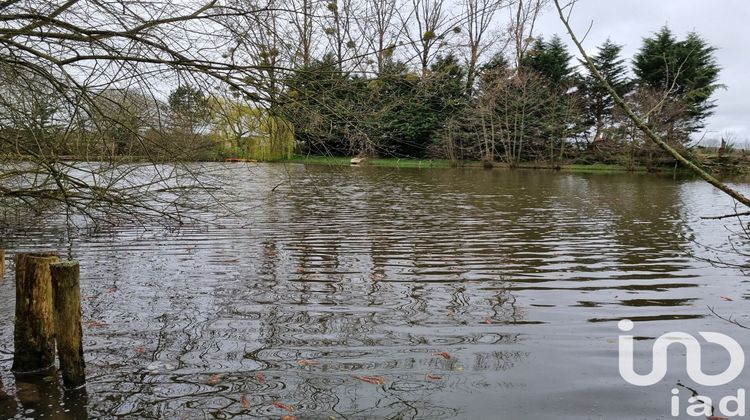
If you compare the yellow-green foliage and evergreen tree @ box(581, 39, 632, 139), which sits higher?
evergreen tree @ box(581, 39, 632, 139)

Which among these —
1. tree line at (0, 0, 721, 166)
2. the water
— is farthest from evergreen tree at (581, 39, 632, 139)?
tree line at (0, 0, 721, 166)

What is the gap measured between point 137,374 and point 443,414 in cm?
220

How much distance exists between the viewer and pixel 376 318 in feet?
18.4

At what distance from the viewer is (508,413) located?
3.79 m

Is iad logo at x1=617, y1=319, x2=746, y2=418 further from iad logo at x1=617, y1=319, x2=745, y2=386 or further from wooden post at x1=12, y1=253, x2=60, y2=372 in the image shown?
wooden post at x1=12, y1=253, x2=60, y2=372

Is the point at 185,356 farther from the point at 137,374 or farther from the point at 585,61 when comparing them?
the point at 585,61

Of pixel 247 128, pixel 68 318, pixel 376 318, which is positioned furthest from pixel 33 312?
pixel 376 318

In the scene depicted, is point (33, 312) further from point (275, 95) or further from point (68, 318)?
point (275, 95)

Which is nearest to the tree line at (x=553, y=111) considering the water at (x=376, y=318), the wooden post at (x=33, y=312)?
the water at (x=376, y=318)

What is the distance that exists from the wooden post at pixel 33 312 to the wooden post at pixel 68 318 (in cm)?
38

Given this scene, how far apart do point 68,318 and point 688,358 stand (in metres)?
4.63

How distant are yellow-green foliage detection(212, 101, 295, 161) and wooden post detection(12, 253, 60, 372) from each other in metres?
2.18

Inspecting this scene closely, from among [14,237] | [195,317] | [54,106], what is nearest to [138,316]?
[195,317]

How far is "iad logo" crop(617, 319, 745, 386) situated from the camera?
14.2 ft
